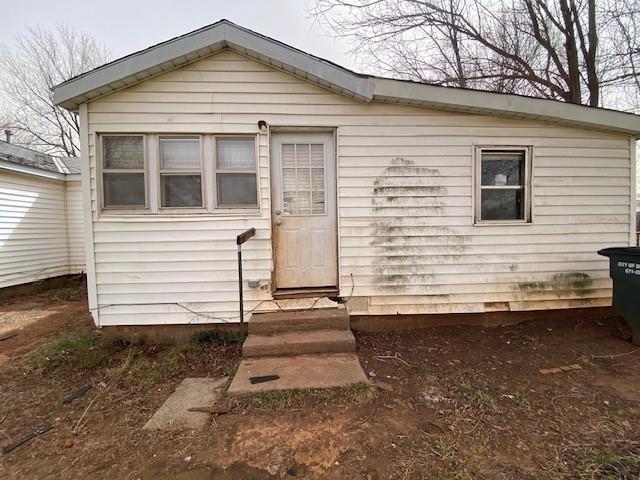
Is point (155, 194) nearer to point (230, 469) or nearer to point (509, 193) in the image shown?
point (230, 469)

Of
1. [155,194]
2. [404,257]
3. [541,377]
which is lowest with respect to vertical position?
[541,377]

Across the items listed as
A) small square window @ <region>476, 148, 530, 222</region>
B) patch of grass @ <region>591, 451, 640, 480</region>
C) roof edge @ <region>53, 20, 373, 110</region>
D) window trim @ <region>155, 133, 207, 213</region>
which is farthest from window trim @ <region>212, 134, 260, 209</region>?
patch of grass @ <region>591, 451, 640, 480</region>

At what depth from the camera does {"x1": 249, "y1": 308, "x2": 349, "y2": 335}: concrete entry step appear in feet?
11.5

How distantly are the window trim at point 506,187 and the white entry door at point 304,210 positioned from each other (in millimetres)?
1941

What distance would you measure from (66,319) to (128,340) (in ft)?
7.51

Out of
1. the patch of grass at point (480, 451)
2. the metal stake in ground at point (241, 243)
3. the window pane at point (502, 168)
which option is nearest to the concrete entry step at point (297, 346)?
the metal stake in ground at point (241, 243)

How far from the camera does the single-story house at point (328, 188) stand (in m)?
3.65

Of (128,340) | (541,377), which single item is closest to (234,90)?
(128,340)

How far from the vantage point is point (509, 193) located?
4102 mm

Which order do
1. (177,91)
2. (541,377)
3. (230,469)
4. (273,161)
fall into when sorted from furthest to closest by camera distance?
(273,161)
(177,91)
(541,377)
(230,469)

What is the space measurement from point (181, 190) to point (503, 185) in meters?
4.37

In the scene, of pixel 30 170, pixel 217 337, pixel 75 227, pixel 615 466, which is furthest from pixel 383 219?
pixel 75 227

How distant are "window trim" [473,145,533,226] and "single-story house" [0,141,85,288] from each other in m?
8.98

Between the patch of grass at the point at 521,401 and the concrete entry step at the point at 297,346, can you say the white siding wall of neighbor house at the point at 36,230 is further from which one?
the patch of grass at the point at 521,401
